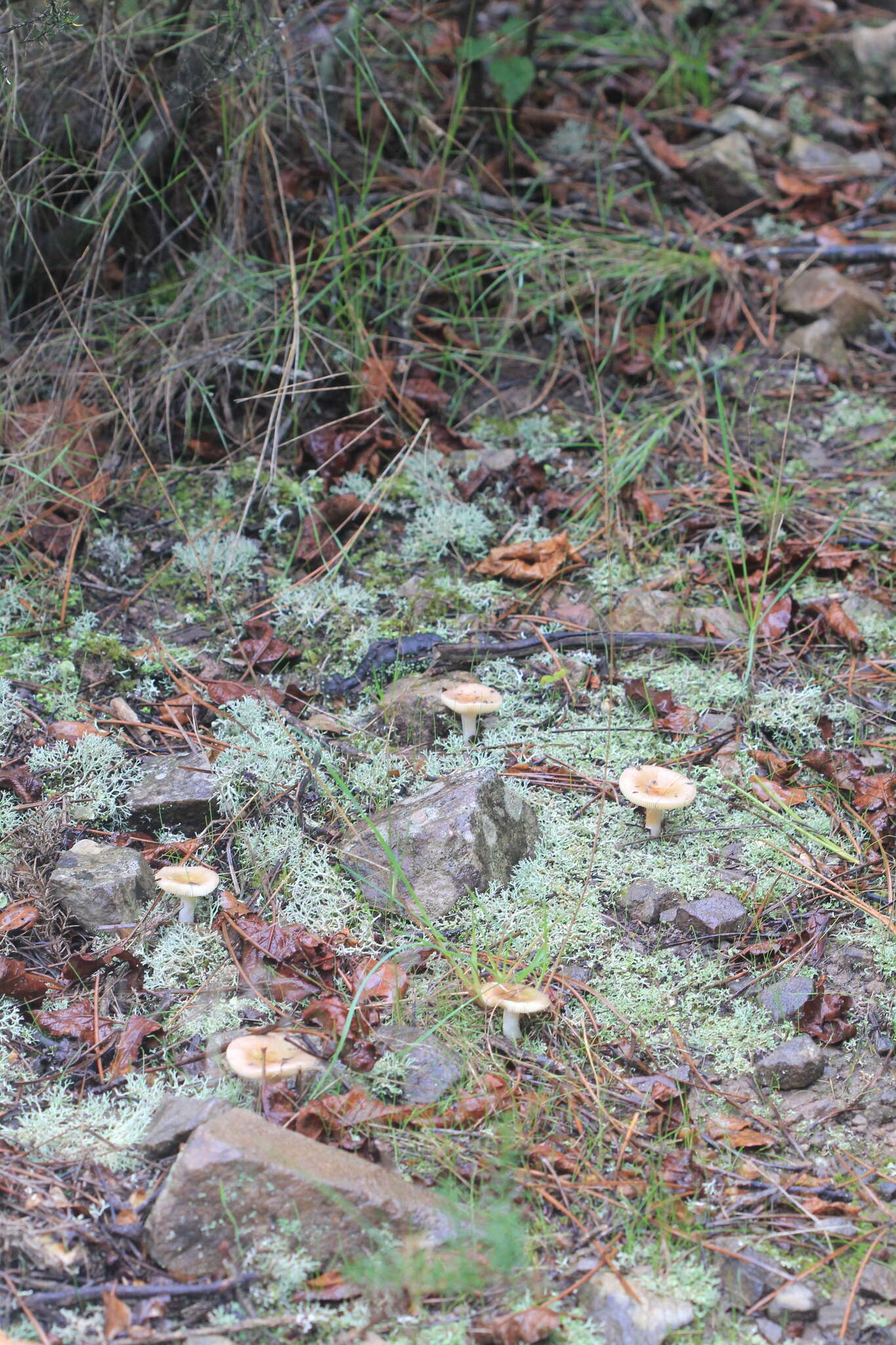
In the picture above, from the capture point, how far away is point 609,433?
4.16 metres

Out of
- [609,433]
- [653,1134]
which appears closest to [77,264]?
[609,433]

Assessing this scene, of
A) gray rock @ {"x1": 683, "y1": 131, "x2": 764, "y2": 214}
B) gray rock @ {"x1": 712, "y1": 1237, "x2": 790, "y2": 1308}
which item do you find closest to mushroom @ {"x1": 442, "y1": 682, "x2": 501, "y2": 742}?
gray rock @ {"x1": 712, "y1": 1237, "x2": 790, "y2": 1308}

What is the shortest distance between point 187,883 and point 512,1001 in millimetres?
765

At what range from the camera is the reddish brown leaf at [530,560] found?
3689 mm

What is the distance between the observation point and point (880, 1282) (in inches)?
74.5

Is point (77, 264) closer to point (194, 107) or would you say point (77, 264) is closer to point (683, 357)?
point (194, 107)

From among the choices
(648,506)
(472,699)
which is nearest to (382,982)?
(472,699)

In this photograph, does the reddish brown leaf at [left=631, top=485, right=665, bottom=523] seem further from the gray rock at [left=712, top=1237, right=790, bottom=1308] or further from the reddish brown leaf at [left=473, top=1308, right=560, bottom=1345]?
the reddish brown leaf at [left=473, top=1308, right=560, bottom=1345]

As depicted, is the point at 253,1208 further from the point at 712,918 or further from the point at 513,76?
the point at 513,76

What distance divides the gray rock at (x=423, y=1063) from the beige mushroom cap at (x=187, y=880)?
506mm

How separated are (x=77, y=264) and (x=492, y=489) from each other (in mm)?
1703

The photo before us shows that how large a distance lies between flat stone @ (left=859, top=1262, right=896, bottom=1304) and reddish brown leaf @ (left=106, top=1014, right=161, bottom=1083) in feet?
4.67

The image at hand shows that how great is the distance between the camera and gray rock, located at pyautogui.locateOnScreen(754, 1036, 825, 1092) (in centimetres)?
225

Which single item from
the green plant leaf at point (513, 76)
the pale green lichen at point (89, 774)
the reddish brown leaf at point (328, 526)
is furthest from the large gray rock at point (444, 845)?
the green plant leaf at point (513, 76)
